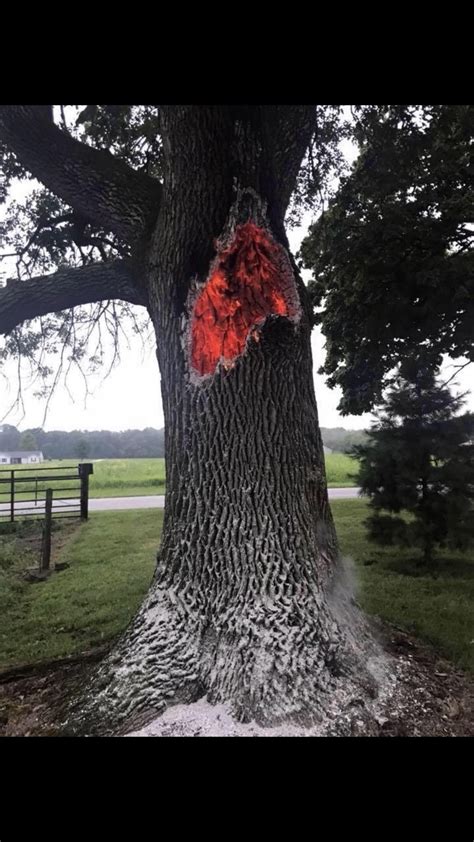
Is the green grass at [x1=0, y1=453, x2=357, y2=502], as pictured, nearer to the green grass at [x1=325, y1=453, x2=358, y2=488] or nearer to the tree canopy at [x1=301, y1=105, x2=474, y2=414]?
the green grass at [x1=325, y1=453, x2=358, y2=488]

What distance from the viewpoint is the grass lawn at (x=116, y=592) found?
1.60 m

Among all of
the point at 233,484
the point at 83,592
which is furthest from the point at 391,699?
the point at 83,592

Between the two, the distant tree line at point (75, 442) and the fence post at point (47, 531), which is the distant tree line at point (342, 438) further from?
the fence post at point (47, 531)

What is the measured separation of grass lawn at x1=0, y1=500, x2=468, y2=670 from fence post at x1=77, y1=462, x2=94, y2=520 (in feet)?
0.16

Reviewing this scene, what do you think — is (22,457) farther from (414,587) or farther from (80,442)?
(414,587)

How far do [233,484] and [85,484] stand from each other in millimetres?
931

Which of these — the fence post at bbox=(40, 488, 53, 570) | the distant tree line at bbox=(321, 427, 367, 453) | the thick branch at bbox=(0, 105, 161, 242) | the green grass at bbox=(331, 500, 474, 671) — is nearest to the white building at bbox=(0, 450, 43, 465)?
the fence post at bbox=(40, 488, 53, 570)

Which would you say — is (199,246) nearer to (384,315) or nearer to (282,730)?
(384,315)

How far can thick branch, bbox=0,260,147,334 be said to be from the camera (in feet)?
5.48

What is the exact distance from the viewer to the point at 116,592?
5.58ft

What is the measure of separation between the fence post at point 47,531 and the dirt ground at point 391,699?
44 centimetres

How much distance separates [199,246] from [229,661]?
1.25 metres
